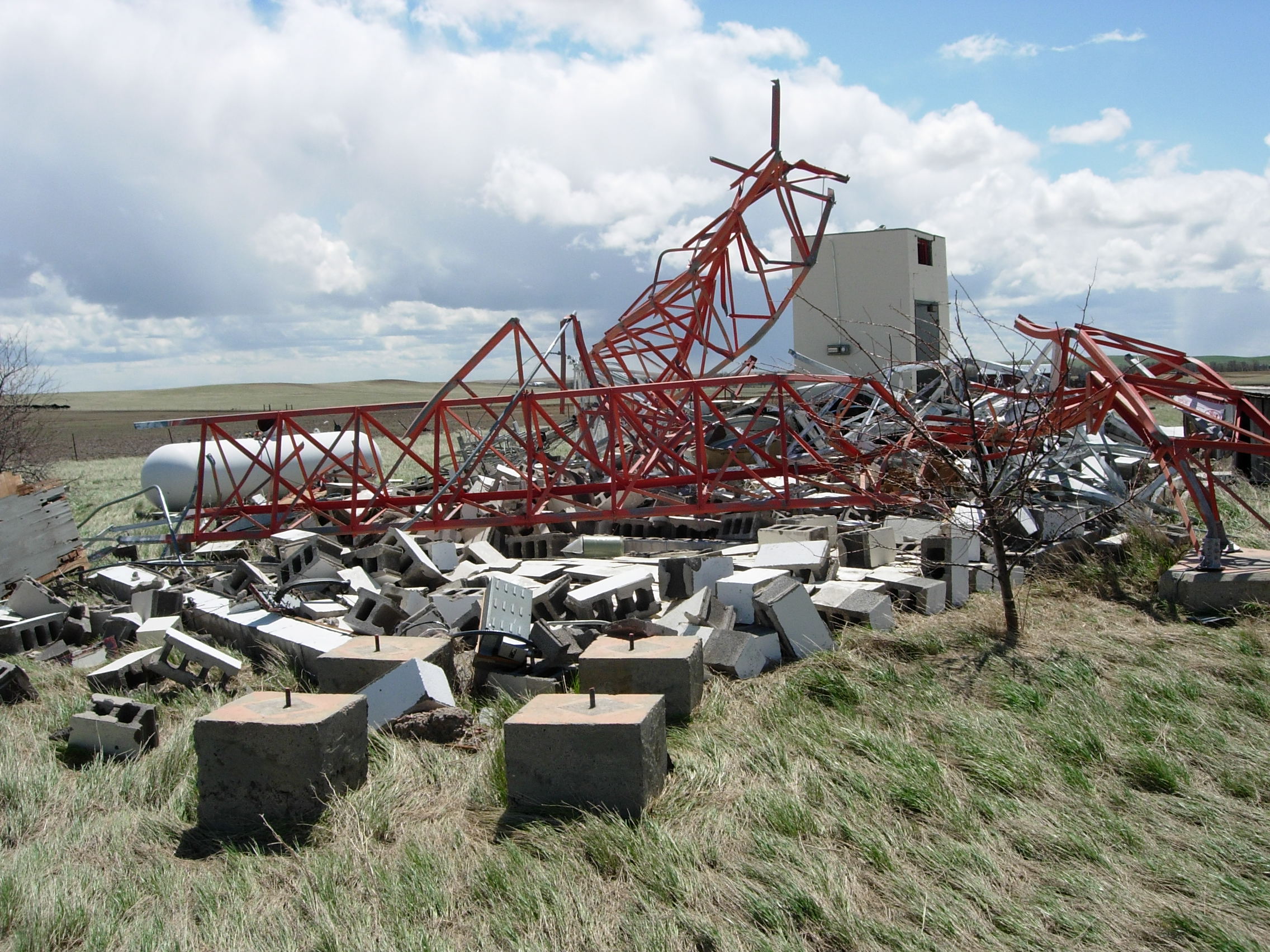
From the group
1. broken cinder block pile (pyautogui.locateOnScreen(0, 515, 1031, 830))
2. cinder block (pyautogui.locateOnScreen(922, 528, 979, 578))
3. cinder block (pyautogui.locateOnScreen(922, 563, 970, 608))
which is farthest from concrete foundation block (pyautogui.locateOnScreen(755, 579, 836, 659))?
cinder block (pyautogui.locateOnScreen(922, 528, 979, 578))

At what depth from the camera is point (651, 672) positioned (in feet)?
17.3

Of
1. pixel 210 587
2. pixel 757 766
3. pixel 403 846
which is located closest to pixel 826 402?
pixel 210 587

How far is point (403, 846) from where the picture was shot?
395 centimetres

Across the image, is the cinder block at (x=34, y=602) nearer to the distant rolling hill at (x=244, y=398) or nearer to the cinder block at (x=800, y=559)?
the cinder block at (x=800, y=559)

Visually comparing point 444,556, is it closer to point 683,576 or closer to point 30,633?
point 683,576

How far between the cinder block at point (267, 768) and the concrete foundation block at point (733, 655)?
2587mm

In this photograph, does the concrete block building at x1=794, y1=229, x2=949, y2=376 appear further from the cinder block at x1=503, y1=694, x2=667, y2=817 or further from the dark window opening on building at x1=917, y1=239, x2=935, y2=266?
the cinder block at x1=503, y1=694, x2=667, y2=817

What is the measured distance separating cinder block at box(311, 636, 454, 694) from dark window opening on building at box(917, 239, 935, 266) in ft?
93.8

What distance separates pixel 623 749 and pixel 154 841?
7.51 ft

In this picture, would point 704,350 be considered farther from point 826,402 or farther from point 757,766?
point 757,766

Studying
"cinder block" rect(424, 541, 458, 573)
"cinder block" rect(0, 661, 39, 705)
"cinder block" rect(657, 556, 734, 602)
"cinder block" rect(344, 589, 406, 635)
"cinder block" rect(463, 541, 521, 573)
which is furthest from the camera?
"cinder block" rect(463, 541, 521, 573)

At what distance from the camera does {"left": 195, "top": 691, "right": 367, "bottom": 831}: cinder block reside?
427 cm

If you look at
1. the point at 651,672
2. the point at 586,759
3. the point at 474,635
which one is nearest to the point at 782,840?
the point at 586,759

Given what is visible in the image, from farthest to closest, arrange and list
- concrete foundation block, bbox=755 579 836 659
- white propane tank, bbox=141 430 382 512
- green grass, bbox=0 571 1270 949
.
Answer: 1. white propane tank, bbox=141 430 382 512
2. concrete foundation block, bbox=755 579 836 659
3. green grass, bbox=0 571 1270 949
